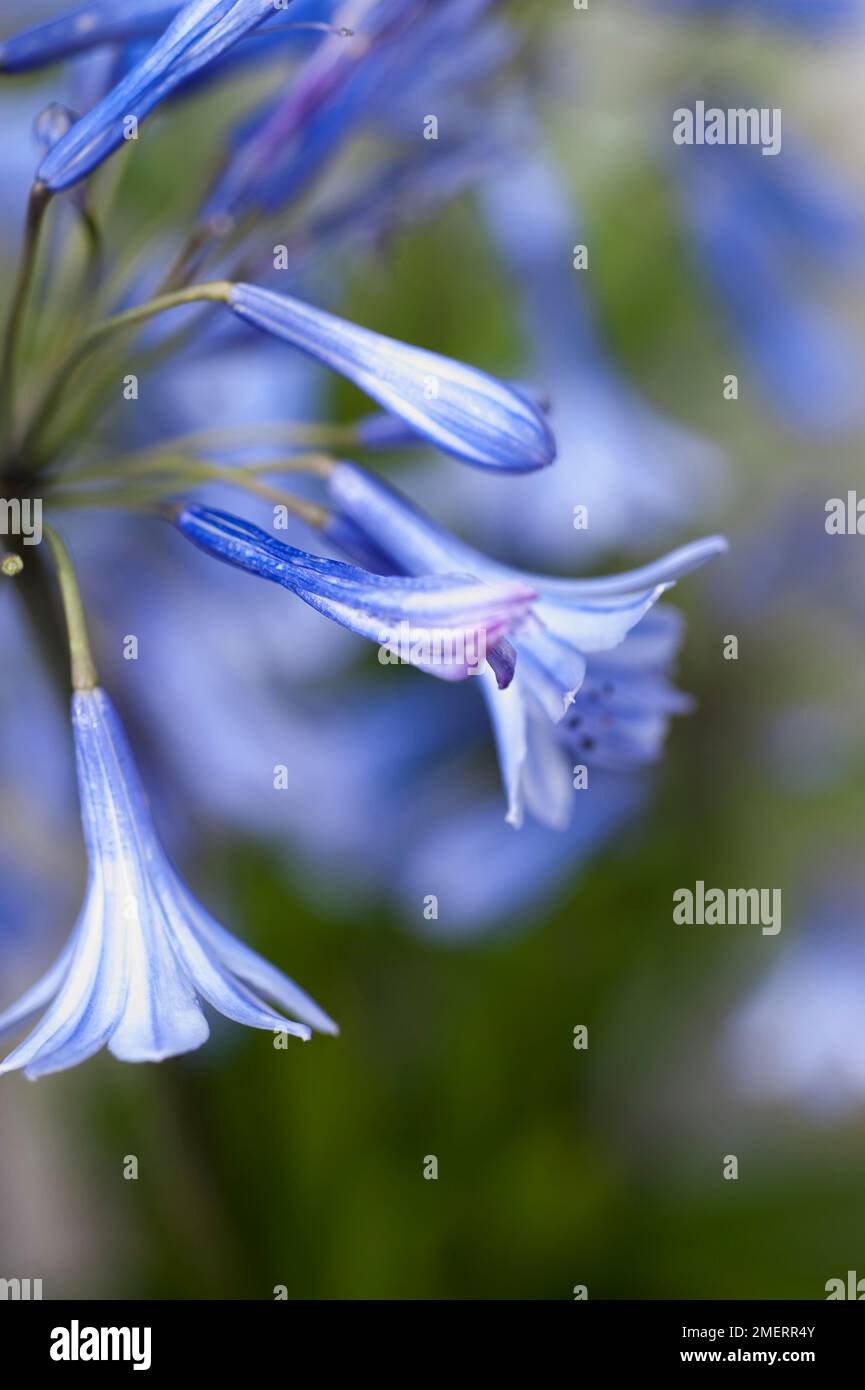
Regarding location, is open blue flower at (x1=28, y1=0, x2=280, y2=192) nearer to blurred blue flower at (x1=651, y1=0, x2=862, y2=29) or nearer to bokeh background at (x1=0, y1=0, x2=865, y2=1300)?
bokeh background at (x1=0, y1=0, x2=865, y2=1300)

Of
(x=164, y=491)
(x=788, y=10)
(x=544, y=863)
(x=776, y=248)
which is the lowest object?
(x=544, y=863)

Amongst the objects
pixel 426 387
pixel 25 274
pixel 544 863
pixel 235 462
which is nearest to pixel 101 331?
pixel 25 274

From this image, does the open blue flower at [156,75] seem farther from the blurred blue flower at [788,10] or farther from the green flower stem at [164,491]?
the blurred blue flower at [788,10]

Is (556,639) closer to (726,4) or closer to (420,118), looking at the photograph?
(420,118)

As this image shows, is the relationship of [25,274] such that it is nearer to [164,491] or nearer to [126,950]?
[164,491]

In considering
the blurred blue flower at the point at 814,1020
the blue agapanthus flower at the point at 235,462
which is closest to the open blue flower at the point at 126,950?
the blue agapanthus flower at the point at 235,462
